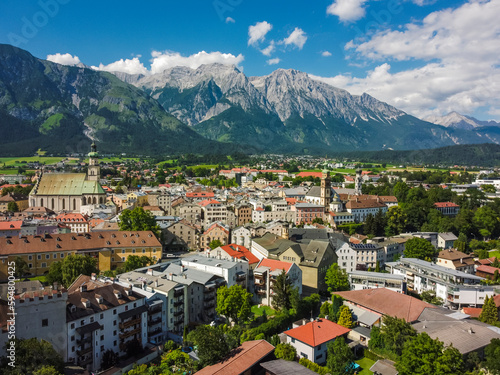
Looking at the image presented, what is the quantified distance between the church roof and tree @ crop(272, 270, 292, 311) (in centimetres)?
6647

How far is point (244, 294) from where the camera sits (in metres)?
42.2

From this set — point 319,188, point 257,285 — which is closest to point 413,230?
point 319,188

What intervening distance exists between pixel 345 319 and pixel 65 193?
7885 centimetres

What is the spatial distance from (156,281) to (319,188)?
7272 cm

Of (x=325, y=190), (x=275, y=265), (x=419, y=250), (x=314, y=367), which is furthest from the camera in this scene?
(x=325, y=190)

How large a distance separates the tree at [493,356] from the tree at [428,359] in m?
3.91

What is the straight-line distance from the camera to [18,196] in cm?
10512

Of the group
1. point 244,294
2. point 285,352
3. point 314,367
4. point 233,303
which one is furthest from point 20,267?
point 314,367

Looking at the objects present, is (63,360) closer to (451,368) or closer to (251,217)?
(451,368)

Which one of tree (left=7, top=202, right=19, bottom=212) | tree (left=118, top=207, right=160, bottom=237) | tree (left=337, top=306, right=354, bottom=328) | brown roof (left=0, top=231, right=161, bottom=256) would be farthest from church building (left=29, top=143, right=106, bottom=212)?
tree (left=337, top=306, right=354, bottom=328)

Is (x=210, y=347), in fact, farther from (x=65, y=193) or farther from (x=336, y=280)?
(x=65, y=193)

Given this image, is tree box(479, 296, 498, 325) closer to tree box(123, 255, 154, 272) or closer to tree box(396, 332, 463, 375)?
tree box(396, 332, 463, 375)

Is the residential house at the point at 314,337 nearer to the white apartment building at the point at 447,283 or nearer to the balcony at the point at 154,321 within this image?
the balcony at the point at 154,321

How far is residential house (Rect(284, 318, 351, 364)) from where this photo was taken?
36562 millimetres
